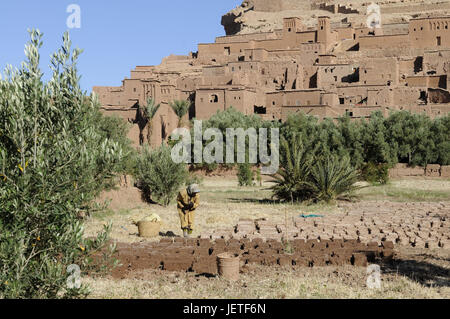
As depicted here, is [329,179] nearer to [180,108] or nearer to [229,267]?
[229,267]

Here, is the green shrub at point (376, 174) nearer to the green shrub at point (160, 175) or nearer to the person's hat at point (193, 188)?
the green shrub at point (160, 175)

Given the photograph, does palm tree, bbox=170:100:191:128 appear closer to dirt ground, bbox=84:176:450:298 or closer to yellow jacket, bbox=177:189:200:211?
dirt ground, bbox=84:176:450:298

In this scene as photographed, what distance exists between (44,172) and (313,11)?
65278mm

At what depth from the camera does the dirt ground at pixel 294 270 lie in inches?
259

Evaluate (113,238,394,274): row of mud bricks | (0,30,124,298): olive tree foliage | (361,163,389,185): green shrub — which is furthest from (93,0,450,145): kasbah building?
(0,30,124,298): olive tree foliage

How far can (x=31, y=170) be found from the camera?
15.7ft

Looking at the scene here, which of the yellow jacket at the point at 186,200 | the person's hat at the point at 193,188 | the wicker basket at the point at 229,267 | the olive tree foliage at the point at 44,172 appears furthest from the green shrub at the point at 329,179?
the olive tree foliage at the point at 44,172

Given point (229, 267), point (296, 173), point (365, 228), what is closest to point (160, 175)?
point (296, 173)

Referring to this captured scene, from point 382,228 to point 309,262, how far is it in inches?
136

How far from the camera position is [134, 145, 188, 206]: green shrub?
52.9ft

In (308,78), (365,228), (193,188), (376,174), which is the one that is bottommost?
(365,228)

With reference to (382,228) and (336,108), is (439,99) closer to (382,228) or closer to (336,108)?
(336,108)

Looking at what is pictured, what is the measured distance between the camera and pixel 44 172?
474cm
